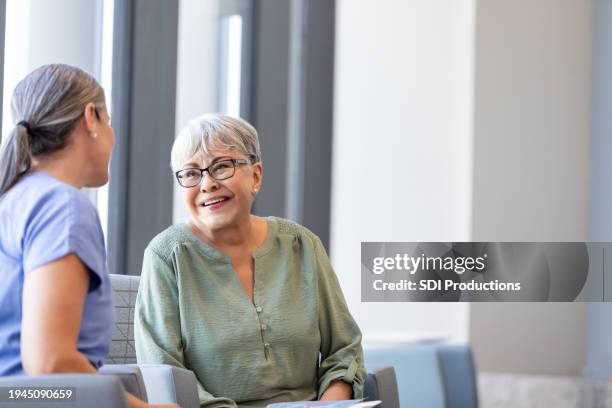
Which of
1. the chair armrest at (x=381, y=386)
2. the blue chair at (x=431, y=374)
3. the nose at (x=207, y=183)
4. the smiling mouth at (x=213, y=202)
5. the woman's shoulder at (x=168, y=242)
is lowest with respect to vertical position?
the blue chair at (x=431, y=374)

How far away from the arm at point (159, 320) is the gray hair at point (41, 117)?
0.73 meters

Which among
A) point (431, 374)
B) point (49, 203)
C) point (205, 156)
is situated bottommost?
point (431, 374)

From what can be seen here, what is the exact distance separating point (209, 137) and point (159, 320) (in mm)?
441

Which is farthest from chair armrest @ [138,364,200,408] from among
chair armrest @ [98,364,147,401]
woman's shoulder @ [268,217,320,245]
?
woman's shoulder @ [268,217,320,245]

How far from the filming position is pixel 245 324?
2.41m

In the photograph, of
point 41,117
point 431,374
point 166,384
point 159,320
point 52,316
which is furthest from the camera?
point 431,374

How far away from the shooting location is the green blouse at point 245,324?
2385 millimetres

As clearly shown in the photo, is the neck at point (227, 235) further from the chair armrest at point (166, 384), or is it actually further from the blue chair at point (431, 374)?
the blue chair at point (431, 374)

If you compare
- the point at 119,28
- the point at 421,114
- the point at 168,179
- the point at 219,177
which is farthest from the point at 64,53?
the point at 421,114

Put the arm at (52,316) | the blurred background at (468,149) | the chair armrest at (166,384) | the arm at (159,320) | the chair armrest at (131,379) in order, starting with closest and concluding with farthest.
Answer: the arm at (52,316) → the chair armrest at (131,379) → the chair armrest at (166,384) → the arm at (159,320) → the blurred background at (468,149)

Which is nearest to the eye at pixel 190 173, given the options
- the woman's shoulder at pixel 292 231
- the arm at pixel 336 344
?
the woman's shoulder at pixel 292 231

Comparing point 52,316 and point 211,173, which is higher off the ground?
point 211,173

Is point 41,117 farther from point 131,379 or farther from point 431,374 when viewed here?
point 431,374

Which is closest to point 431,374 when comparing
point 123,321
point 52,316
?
point 123,321
